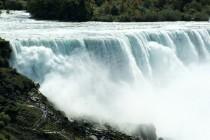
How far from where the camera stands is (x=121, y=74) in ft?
118

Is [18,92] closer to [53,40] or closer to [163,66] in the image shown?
[53,40]

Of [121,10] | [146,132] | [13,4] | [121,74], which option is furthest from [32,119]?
[13,4]

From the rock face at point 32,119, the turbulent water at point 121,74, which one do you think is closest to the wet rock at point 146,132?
the rock face at point 32,119

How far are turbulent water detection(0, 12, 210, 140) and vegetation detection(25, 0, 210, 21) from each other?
9.07 metres

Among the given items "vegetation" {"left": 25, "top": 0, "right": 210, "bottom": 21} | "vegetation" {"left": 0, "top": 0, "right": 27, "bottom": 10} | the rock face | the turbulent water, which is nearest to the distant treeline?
"vegetation" {"left": 25, "top": 0, "right": 210, "bottom": 21}

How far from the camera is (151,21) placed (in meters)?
54.4

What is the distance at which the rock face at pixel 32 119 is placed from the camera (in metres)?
24.9

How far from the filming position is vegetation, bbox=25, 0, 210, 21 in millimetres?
52469

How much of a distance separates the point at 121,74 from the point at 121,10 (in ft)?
79.0

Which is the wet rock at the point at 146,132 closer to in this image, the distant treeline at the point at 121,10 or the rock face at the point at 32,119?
the rock face at the point at 32,119

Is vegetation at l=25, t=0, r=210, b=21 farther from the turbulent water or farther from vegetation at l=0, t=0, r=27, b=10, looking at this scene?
the turbulent water

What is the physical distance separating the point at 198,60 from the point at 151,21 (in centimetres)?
1118

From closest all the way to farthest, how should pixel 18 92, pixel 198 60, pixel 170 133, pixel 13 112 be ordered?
pixel 13 112
pixel 18 92
pixel 170 133
pixel 198 60

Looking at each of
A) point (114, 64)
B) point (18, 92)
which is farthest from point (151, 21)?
point (18, 92)
